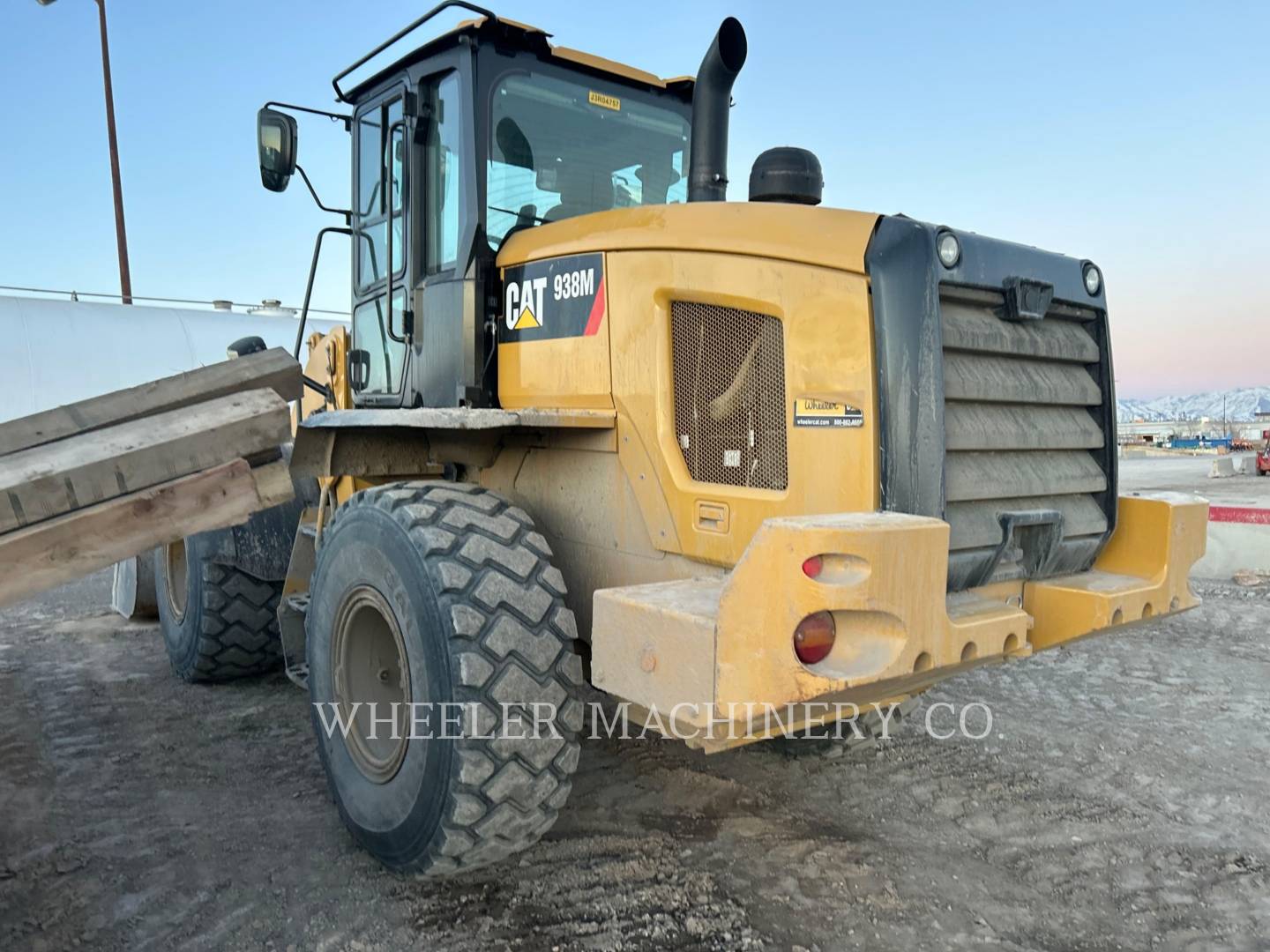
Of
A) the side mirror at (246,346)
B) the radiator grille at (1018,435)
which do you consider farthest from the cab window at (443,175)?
the radiator grille at (1018,435)

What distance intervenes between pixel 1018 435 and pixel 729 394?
37.8 inches

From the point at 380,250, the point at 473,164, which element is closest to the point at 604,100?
the point at 473,164

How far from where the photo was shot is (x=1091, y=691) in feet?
17.1

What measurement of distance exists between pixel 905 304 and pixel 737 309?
518 millimetres

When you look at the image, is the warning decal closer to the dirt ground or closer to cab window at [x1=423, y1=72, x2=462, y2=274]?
cab window at [x1=423, y1=72, x2=462, y2=274]

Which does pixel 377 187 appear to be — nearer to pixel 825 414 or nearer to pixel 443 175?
pixel 443 175

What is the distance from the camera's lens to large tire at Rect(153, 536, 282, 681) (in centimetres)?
511

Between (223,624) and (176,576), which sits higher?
(176,576)

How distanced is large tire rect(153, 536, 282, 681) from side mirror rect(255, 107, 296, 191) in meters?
2.19

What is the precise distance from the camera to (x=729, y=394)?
298cm

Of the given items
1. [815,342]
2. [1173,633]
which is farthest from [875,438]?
[1173,633]

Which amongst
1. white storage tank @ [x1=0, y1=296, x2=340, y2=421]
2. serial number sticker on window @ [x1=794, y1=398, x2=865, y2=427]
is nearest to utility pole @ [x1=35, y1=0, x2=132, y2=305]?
white storage tank @ [x1=0, y1=296, x2=340, y2=421]

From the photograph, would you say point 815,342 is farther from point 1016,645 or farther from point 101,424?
point 101,424

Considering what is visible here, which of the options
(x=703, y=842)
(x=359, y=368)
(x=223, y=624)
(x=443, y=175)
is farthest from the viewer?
(x=223, y=624)
